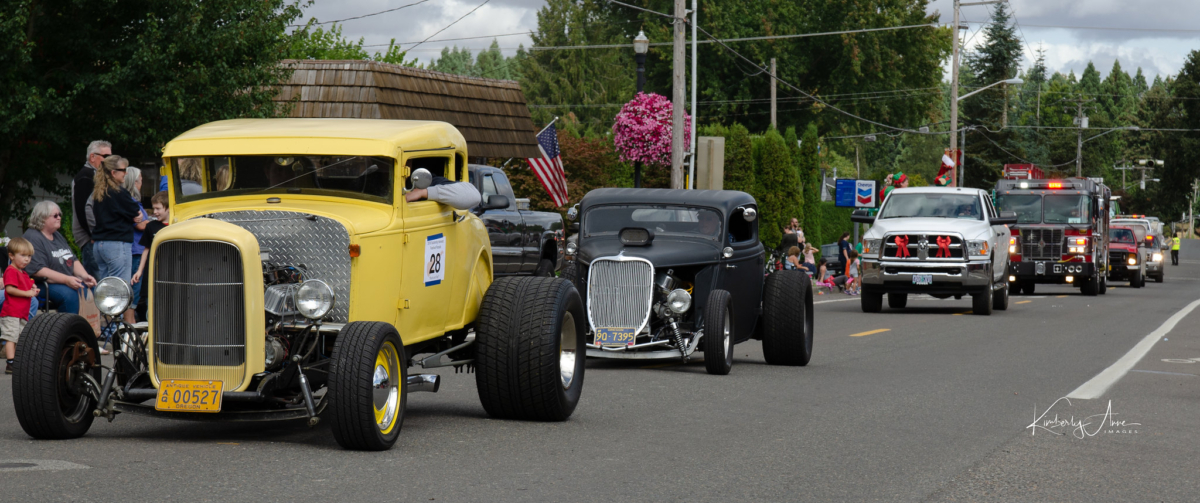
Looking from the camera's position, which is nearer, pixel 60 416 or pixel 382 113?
pixel 60 416

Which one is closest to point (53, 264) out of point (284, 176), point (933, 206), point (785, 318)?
point (284, 176)

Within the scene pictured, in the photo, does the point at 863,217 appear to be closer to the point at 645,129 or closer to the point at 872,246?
the point at 872,246

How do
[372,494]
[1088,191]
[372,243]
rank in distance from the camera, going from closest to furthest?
[372,494]
[372,243]
[1088,191]

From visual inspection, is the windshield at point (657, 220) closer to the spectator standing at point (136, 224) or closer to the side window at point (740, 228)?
the side window at point (740, 228)

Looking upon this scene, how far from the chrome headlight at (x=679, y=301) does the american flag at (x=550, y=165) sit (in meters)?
16.9

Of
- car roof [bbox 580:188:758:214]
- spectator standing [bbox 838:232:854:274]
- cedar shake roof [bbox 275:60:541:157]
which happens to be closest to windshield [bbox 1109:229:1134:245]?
spectator standing [bbox 838:232:854:274]

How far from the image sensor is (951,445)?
859 centimetres

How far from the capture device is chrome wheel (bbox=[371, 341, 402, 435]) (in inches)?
303

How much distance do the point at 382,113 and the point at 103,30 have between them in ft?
28.6

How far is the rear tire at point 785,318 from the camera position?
1347 cm

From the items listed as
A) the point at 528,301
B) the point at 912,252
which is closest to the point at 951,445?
the point at 528,301

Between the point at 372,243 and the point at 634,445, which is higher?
the point at 372,243

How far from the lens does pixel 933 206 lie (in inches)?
979

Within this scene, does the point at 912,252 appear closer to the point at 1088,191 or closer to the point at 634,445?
the point at 1088,191
